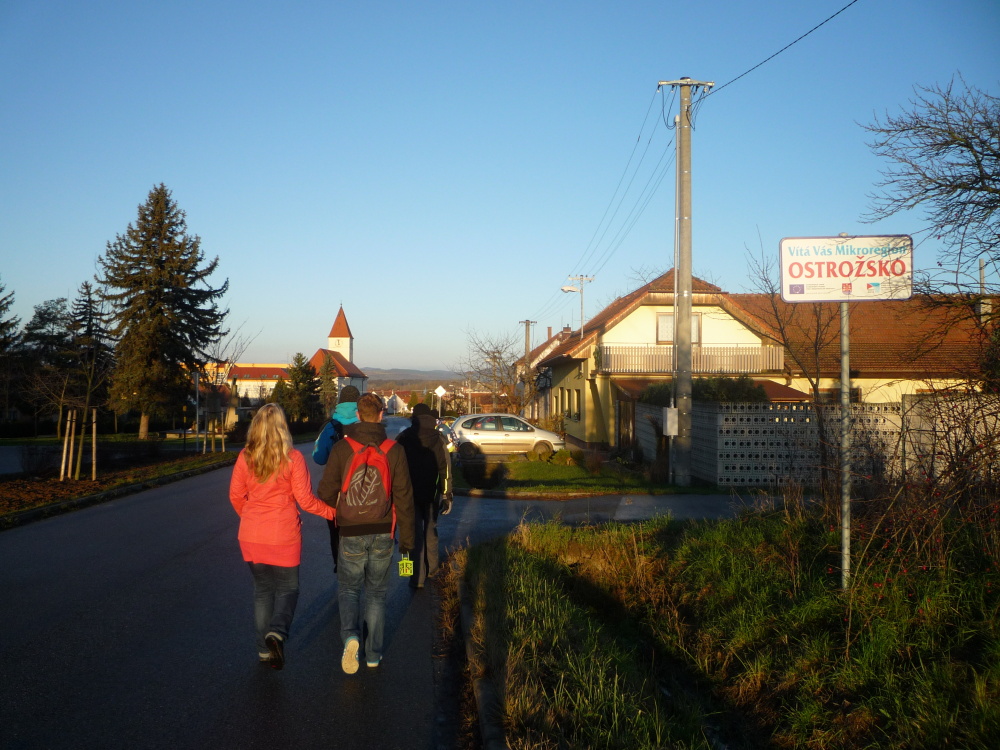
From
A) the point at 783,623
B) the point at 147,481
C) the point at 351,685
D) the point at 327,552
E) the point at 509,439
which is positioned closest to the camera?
the point at 351,685

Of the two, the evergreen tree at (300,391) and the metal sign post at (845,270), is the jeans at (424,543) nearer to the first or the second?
the metal sign post at (845,270)

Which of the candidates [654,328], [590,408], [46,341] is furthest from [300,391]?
[654,328]

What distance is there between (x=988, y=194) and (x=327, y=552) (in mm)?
8007

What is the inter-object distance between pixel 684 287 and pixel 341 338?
138 m

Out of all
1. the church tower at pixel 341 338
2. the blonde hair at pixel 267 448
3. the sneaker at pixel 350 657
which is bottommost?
the sneaker at pixel 350 657

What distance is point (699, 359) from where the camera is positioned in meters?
30.1

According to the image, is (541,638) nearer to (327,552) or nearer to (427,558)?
(427,558)

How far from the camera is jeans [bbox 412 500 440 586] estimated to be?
793cm

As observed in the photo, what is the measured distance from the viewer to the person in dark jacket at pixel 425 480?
785 centimetres

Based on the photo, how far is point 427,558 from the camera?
8.19 meters

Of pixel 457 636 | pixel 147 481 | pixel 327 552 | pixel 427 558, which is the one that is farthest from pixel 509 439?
pixel 457 636

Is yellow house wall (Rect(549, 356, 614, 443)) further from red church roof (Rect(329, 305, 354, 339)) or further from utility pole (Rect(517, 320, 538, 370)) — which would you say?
red church roof (Rect(329, 305, 354, 339))

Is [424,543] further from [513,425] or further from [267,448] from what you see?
[513,425]

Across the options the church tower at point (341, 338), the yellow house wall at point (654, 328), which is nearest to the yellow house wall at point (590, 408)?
the yellow house wall at point (654, 328)
